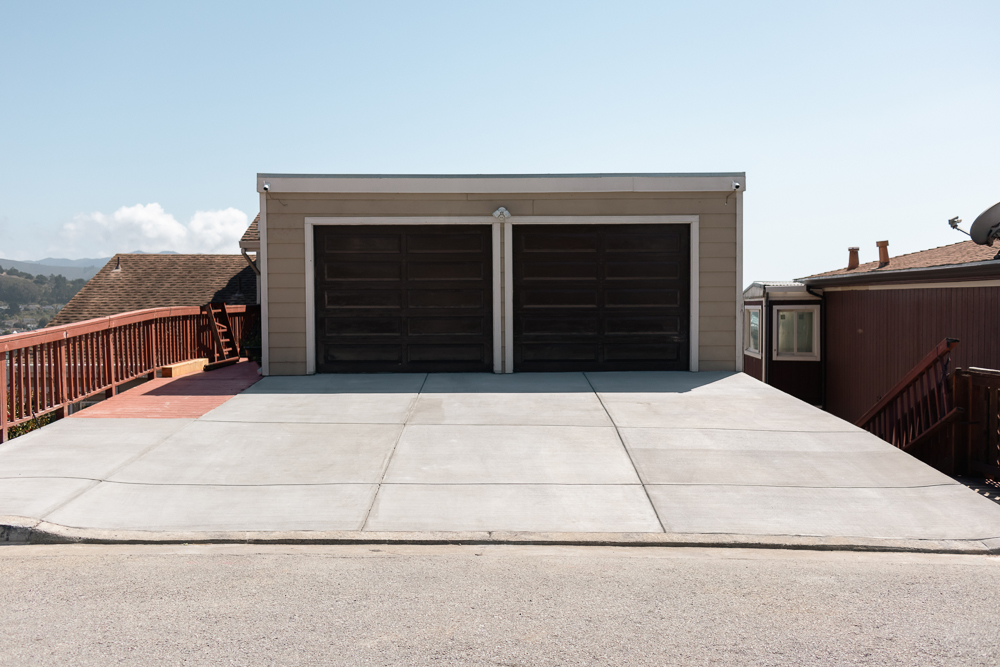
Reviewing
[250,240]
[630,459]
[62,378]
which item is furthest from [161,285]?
[630,459]

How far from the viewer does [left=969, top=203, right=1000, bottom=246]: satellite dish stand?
11391 millimetres

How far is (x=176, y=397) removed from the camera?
8.89m

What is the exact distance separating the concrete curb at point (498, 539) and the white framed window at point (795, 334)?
12.4 meters

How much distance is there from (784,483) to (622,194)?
5808mm

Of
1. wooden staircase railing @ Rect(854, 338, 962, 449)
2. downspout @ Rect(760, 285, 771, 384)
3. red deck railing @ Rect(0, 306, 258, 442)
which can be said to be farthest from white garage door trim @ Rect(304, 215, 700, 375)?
downspout @ Rect(760, 285, 771, 384)

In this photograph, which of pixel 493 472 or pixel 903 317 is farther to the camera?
pixel 903 317

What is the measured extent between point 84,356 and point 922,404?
9.73 meters

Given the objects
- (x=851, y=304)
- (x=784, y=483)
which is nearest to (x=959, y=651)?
(x=784, y=483)

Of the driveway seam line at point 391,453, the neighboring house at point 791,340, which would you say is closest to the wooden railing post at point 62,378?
the driveway seam line at point 391,453

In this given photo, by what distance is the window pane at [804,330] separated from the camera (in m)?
16.6

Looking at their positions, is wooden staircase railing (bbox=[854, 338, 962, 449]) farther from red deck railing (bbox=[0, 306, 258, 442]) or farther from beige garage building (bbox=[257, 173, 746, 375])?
red deck railing (bbox=[0, 306, 258, 442])

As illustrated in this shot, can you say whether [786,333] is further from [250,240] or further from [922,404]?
[250,240]

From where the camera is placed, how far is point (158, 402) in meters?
8.56

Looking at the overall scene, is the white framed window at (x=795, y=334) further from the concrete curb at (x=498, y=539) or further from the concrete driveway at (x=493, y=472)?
the concrete curb at (x=498, y=539)
